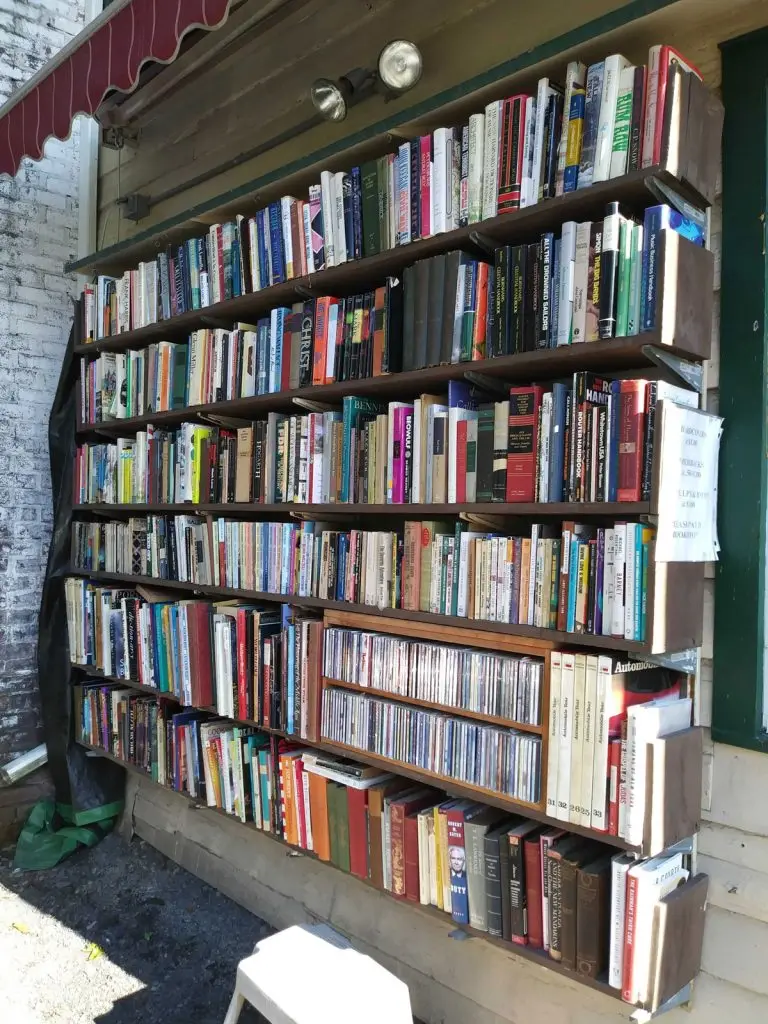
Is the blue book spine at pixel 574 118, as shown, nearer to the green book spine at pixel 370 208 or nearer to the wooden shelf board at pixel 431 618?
the green book spine at pixel 370 208

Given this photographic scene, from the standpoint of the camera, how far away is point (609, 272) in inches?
59.4

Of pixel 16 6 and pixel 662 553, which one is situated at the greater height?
pixel 16 6

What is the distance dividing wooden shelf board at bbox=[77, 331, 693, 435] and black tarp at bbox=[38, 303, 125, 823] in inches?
42.0

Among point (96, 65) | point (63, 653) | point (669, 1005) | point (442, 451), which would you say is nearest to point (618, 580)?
point (442, 451)

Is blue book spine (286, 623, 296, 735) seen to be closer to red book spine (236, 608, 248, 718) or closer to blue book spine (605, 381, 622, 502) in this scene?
red book spine (236, 608, 248, 718)

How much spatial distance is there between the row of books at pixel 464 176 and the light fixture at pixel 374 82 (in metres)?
0.27

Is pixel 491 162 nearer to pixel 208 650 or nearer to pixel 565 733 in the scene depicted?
pixel 565 733

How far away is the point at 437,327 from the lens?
1.82 metres

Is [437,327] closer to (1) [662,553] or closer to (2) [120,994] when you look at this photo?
(1) [662,553]

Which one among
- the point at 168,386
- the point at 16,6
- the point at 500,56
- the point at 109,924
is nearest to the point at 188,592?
the point at 168,386

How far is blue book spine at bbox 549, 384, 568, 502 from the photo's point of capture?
158 cm

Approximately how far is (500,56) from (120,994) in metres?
2.77

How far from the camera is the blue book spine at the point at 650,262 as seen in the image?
1.46m

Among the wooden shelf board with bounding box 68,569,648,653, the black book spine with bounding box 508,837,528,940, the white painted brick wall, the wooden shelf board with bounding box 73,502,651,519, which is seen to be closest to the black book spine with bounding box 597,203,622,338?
the wooden shelf board with bounding box 73,502,651,519
